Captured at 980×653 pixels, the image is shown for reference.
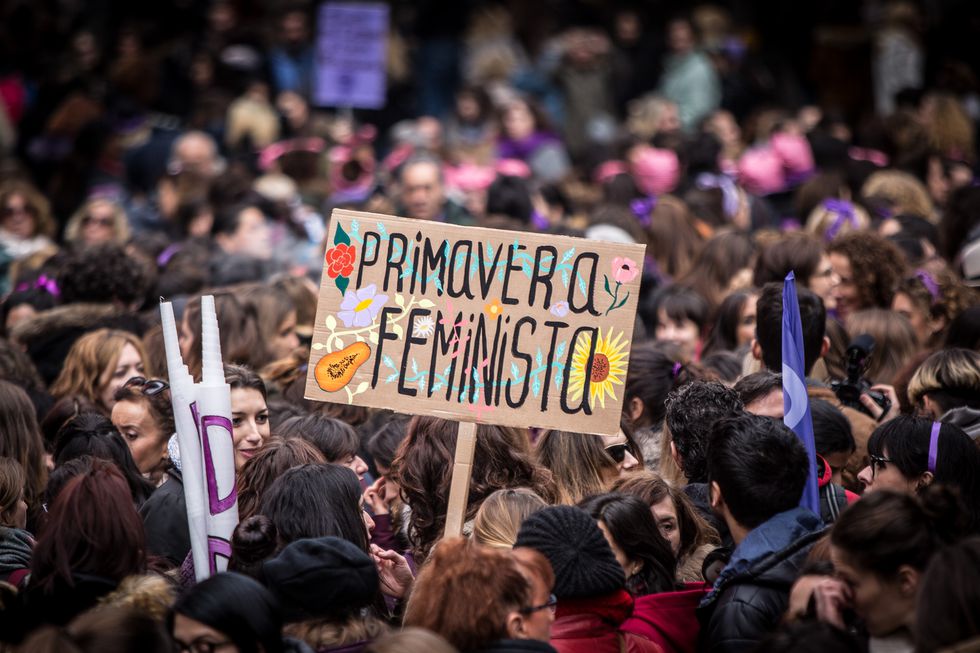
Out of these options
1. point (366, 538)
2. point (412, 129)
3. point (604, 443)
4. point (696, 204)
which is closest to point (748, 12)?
point (412, 129)

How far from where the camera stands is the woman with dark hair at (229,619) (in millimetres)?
3947

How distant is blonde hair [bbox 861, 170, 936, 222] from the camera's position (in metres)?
10.6

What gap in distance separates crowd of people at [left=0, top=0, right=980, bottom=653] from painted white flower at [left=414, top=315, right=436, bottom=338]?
457 millimetres

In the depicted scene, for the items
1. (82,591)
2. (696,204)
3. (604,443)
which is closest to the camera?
(82,591)

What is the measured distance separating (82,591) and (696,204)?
24.3ft

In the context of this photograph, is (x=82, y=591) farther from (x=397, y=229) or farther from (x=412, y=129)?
(x=412, y=129)

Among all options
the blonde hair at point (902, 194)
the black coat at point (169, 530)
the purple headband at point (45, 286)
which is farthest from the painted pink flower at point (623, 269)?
the blonde hair at point (902, 194)

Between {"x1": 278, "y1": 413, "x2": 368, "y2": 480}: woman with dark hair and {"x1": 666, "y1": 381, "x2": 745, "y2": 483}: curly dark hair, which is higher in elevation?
{"x1": 666, "y1": 381, "x2": 745, "y2": 483}: curly dark hair

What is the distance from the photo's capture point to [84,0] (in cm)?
1864

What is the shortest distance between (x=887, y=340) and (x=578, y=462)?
2.35 metres

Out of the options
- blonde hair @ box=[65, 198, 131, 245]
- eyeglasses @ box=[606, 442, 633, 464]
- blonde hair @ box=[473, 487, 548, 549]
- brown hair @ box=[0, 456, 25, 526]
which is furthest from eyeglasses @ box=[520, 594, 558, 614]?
blonde hair @ box=[65, 198, 131, 245]

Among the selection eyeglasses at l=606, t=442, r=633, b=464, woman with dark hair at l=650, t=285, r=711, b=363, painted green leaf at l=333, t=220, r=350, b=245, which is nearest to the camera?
painted green leaf at l=333, t=220, r=350, b=245

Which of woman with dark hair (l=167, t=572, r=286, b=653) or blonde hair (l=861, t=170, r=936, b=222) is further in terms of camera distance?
blonde hair (l=861, t=170, r=936, b=222)

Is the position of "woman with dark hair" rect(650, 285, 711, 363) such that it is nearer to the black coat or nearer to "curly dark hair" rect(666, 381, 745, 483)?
"curly dark hair" rect(666, 381, 745, 483)
